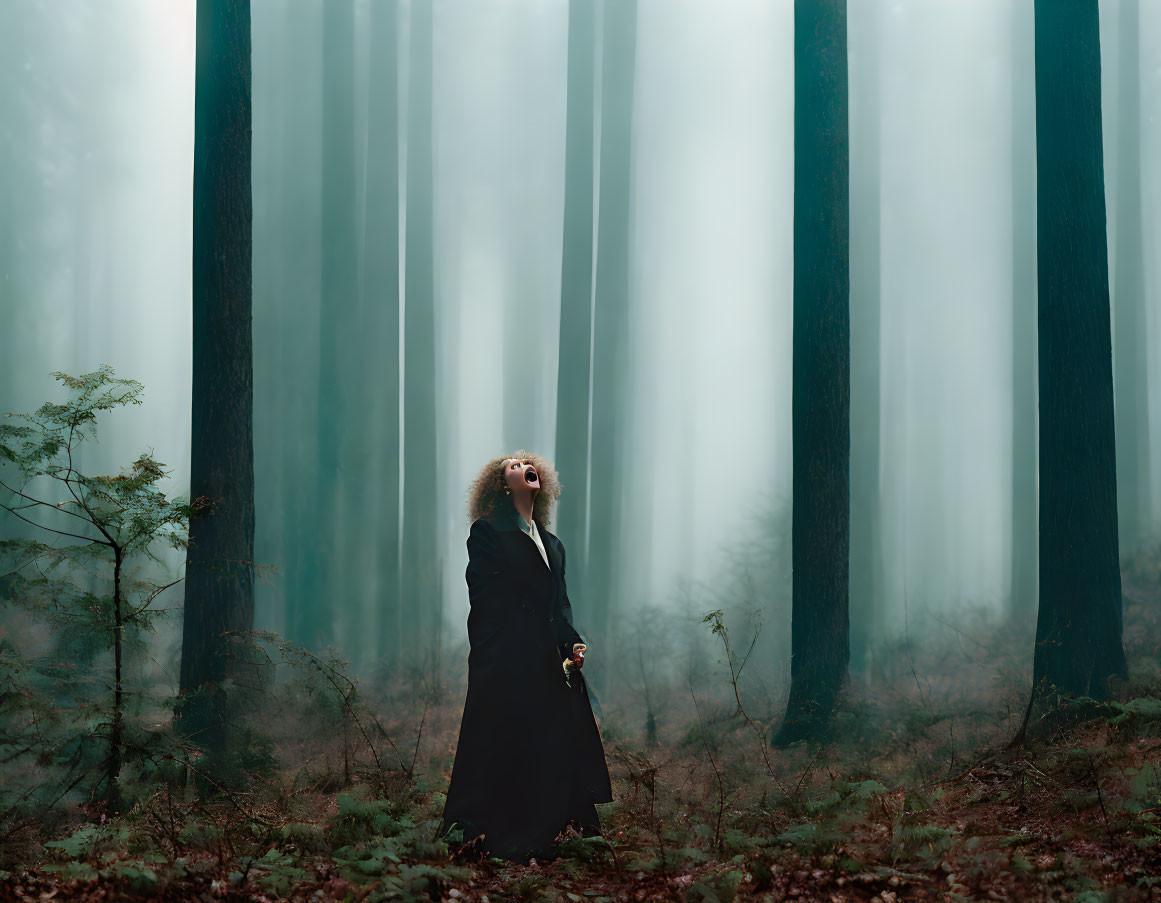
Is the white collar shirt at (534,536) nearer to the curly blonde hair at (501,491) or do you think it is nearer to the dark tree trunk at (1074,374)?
the curly blonde hair at (501,491)

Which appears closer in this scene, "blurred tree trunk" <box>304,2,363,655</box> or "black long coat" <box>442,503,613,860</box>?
"black long coat" <box>442,503,613,860</box>

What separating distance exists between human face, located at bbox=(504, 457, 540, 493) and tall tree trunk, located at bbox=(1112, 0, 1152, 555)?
10715 mm

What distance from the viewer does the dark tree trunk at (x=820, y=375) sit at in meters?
6.87

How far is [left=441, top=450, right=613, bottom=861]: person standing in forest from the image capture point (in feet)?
13.6

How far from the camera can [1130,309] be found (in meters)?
13.3

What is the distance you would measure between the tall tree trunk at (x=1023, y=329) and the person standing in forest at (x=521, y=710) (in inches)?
432

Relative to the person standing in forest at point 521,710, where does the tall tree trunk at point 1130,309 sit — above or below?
above

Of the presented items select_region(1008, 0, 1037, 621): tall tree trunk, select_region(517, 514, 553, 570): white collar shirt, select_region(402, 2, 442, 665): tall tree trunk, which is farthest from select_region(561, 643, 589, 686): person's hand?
select_region(1008, 0, 1037, 621): tall tree trunk

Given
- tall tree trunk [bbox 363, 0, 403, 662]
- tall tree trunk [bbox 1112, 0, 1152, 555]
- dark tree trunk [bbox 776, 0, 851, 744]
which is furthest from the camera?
tall tree trunk [bbox 363, 0, 403, 662]

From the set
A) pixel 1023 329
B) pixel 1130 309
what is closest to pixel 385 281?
pixel 1023 329

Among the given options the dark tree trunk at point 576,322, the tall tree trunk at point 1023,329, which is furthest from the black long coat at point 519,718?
the tall tree trunk at point 1023,329

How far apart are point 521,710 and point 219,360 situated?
400 cm

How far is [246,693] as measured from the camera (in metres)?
6.17

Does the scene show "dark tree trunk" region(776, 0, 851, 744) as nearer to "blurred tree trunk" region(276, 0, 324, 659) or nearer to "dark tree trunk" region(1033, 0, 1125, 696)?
"dark tree trunk" region(1033, 0, 1125, 696)
